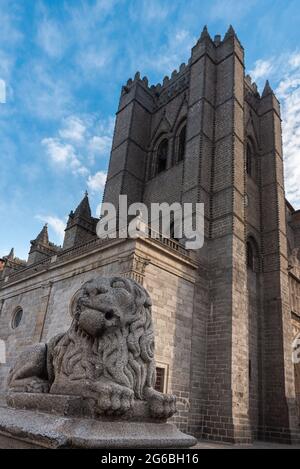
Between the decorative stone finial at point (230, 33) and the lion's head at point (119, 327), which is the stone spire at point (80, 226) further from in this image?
the lion's head at point (119, 327)

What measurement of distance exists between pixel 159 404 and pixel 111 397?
1.53ft

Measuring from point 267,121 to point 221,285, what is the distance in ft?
38.6

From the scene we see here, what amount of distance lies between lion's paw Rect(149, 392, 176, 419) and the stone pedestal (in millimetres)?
70

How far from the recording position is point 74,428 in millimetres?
2418

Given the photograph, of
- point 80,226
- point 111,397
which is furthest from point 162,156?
point 111,397

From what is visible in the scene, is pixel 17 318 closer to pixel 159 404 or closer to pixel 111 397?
pixel 159 404

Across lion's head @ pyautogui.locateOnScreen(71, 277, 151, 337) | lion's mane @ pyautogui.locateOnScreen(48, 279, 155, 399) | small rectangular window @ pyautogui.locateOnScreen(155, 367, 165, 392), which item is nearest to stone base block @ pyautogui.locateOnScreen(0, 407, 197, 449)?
lion's mane @ pyautogui.locateOnScreen(48, 279, 155, 399)

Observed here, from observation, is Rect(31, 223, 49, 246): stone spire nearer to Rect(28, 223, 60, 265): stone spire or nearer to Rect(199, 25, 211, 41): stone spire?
Rect(28, 223, 60, 265): stone spire

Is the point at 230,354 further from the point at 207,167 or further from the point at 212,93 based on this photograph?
the point at 212,93

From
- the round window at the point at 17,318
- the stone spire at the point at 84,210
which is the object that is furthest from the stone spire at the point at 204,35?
the round window at the point at 17,318

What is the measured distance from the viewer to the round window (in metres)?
15.9

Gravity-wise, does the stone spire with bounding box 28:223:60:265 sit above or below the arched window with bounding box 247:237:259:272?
above
